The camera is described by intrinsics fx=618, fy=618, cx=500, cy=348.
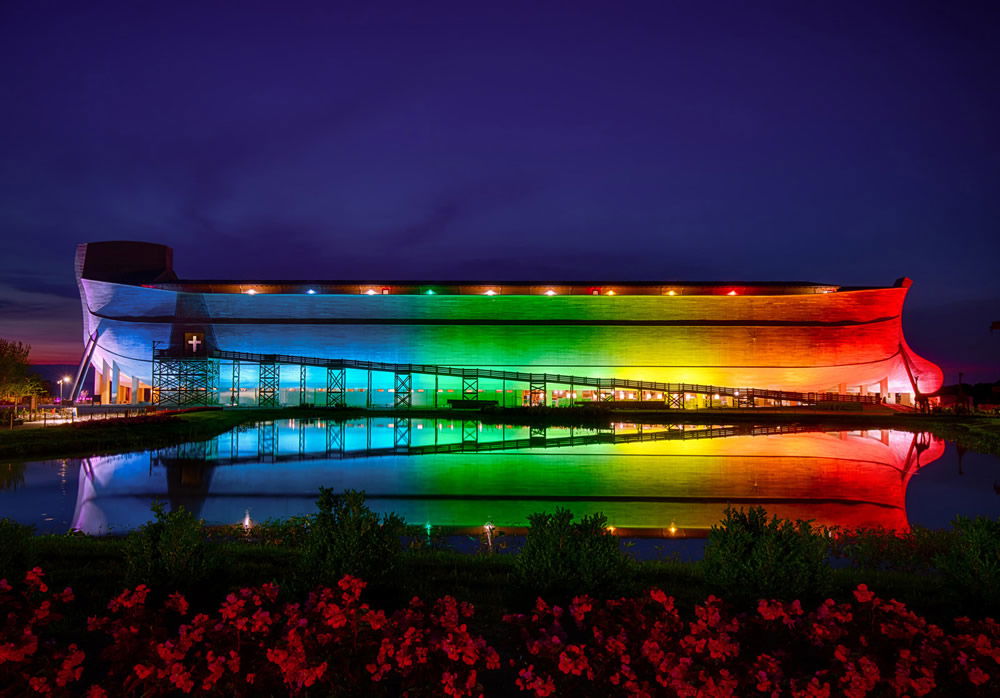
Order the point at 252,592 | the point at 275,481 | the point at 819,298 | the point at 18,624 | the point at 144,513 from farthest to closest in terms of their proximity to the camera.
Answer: the point at 819,298 < the point at 275,481 < the point at 144,513 < the point at 252,592 < the point at 18,624

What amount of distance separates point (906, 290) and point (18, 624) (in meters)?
59.1

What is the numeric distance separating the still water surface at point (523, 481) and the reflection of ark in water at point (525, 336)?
1041 inches

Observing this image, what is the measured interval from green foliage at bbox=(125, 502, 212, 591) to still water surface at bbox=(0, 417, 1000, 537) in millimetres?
4447

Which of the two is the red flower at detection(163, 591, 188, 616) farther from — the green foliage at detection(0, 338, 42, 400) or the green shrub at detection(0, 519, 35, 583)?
the green foliage at detection(0, 338, 42, 400)

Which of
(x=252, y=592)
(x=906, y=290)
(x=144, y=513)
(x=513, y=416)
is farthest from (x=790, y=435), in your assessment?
(x=906, y=290)

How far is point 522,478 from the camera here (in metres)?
14.4

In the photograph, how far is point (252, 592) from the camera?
4398mm

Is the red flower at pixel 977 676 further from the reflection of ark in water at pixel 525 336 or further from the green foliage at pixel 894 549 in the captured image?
the reflection of ark in water at pixel 525 336

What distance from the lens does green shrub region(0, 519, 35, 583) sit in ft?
17.7

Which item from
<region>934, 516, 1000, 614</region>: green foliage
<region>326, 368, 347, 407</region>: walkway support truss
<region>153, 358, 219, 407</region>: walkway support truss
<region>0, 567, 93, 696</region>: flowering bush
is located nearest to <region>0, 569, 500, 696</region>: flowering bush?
<region>0, 567, 93, 696</region>: flowering bush

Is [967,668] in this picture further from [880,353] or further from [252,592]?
[880,353]

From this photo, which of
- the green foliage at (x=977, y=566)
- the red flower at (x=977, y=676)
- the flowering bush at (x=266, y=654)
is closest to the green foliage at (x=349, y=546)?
the flowering bush at (x=266, y=654)

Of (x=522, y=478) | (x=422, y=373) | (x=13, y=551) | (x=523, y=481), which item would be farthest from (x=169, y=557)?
(x=422, y=373)

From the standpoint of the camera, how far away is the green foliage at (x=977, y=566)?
5.27m
